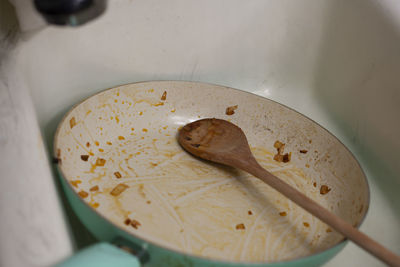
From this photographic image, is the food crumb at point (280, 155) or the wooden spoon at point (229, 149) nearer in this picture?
the wooden spoon at point (229, 149)

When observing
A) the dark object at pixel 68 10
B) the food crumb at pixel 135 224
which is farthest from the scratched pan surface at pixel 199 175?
the dark object at pixel 68 10

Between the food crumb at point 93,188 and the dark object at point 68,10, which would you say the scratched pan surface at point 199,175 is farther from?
the dark object at point 68,10

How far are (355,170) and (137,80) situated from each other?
33 cm

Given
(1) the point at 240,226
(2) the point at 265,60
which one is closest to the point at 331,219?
(1) the point at 240,226

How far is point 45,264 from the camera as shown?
0.31m

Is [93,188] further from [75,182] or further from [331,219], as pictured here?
[331,219]

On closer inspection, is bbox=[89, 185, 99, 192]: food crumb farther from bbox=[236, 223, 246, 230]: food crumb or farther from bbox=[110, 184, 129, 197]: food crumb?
bbox=[236, 223, 246, 230]: food crumb

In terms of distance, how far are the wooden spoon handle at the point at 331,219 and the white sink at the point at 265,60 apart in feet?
0.36

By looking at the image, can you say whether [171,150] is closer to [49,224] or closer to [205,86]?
[205,86]

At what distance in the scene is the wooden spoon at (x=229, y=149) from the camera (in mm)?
453

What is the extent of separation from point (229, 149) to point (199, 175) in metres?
0.05

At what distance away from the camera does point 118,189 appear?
0.50 metres

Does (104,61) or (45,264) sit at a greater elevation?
(104,61)

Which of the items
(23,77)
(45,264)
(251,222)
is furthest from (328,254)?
(23,77)
